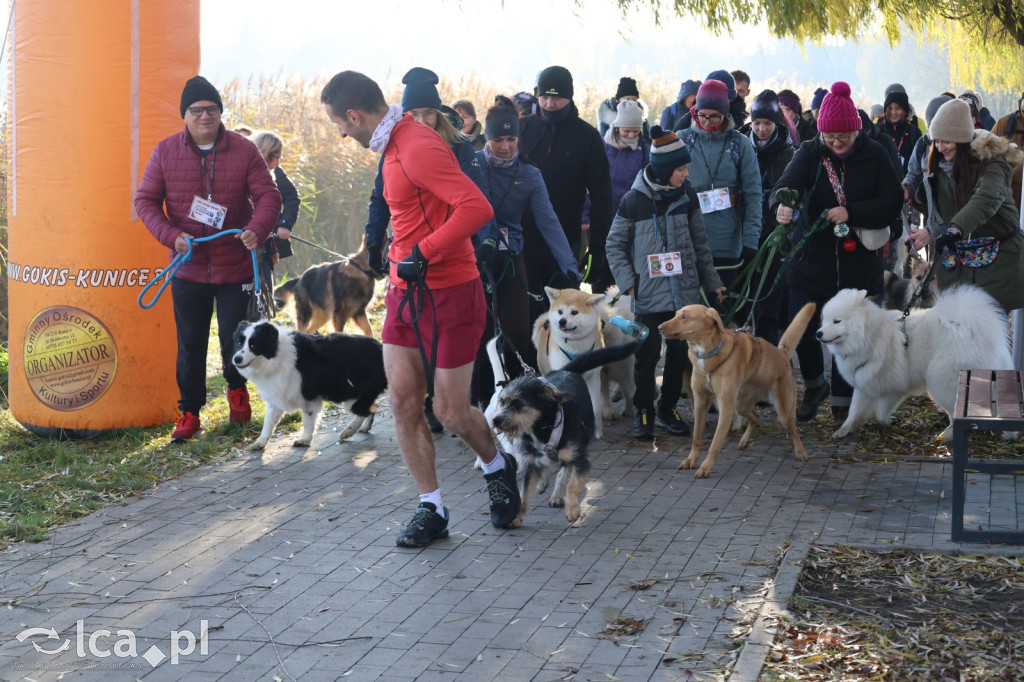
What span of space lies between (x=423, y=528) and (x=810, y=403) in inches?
146

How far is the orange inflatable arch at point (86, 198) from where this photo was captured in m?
6.91

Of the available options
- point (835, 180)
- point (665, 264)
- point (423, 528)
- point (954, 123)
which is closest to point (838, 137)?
point (835, 180)

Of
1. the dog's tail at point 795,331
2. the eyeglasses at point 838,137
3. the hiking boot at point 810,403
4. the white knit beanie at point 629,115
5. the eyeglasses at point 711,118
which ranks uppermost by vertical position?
the white knit beanie at point 629,115

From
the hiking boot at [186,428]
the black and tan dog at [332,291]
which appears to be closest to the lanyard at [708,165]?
the black and tan dog at [332,291]

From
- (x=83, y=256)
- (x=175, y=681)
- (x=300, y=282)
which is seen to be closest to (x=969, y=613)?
(x=175, y=681)

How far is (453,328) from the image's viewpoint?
482cm

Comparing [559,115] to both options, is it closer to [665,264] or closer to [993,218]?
[665,264]

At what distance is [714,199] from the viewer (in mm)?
7309

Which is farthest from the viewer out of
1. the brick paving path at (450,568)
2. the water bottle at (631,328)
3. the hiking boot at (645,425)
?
the hiking boot at (645,425)

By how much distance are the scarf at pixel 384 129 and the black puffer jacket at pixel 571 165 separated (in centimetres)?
301

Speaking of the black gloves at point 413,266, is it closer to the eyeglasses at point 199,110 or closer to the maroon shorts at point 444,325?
the maroon shorts at point 444,325

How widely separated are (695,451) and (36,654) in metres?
3.85

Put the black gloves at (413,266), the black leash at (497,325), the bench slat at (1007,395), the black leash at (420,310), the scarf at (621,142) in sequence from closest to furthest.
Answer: the black gloves at (413,266) < the black leash at (420,310) < the bench slat at (1007,395) < the black leash at (497,325) < the scarf at (621,142)

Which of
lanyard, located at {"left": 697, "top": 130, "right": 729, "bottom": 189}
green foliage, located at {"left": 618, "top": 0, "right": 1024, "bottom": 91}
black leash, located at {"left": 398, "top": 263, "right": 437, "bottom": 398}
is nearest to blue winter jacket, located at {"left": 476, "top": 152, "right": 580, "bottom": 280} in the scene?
lanyard, located at {"left": 697, "top": 130, "right": 729, "bottom": 189}
